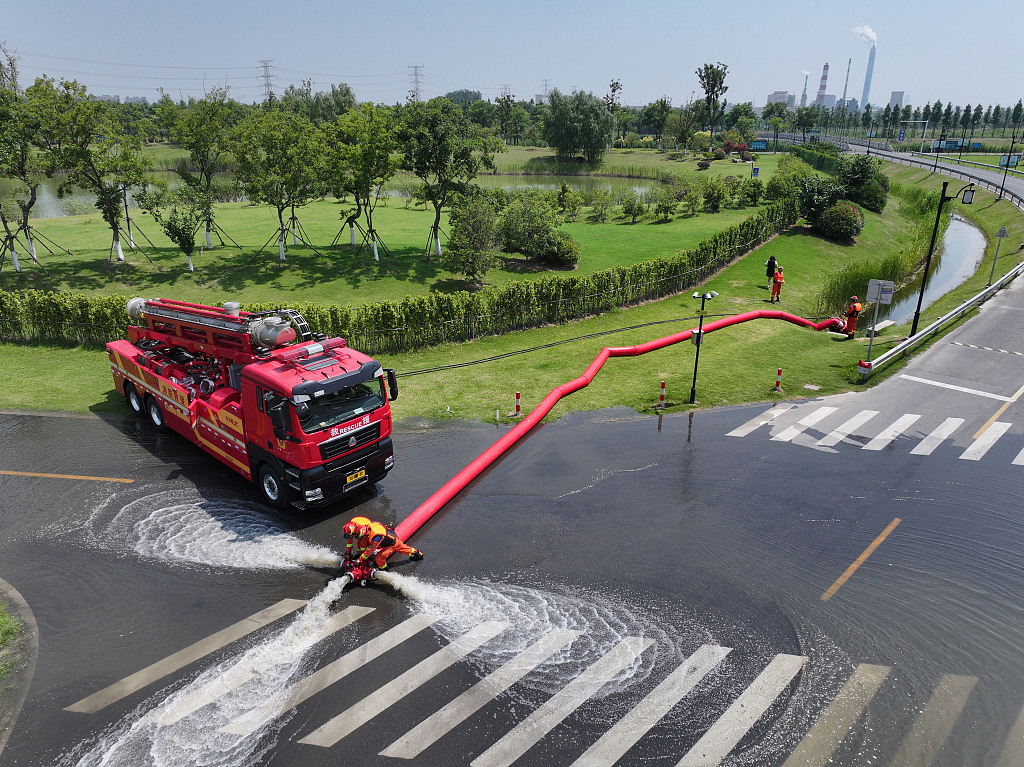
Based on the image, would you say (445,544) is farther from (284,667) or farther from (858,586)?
(858,586)

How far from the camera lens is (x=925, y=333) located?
75.5 ft

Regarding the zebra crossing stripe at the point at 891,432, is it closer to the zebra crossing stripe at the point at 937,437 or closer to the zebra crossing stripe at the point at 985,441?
the zebra crossing stripe at the point at 937,437

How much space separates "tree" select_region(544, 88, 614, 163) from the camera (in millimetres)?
86250

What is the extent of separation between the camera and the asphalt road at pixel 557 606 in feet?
27.1

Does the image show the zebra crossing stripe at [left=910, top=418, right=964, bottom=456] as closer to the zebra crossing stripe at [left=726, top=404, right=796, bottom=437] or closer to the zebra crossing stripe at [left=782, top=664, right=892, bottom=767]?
the zebra crossing stripe at [left=726, top=404, right=796, bottom=437]

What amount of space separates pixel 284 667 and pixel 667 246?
3616 centimetres

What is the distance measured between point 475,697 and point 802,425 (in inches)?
520

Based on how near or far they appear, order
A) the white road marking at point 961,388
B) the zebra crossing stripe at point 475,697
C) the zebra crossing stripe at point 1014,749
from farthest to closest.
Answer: the white road marking at point 961,388, the zebra crossing stripe at point 475,697, the zebra crossing stripe at point 1014,749

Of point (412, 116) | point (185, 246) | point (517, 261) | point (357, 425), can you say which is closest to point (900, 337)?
point (517, 261)

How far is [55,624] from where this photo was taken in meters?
10.4

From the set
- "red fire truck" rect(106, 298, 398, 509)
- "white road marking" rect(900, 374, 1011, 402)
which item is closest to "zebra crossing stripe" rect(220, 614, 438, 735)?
"red fire truck" rect(106, 298, 398, 509)

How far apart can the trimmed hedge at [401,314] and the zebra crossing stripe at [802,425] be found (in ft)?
38.5

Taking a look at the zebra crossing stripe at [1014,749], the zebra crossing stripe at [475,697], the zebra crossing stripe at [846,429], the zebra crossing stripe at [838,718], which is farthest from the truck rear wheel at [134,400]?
the zebra crossing stripe at [1014,749]

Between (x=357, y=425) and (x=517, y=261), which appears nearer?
(x=357, y=425)
